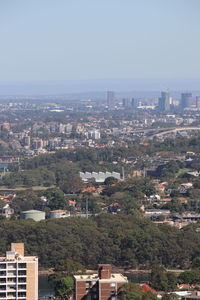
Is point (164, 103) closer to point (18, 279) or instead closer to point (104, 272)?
point (18, 279)

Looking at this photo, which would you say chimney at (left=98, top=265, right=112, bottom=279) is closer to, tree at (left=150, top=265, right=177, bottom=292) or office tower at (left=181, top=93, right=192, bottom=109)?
tree at (left=150, top=265, right=177, bottom=292)

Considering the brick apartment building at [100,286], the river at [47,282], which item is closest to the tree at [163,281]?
the river at [47,282]

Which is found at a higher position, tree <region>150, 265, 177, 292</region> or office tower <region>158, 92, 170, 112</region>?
tree <region>150, 265, 177, 292</region>

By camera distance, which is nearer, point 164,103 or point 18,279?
point 18,279

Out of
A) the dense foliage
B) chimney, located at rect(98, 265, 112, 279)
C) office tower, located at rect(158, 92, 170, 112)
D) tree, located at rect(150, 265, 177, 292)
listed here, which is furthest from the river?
office tower, located at rect(158, 92, 170, 112)

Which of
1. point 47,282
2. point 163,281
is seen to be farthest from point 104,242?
point 163,281

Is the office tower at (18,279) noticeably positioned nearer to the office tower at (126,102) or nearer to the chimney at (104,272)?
the chimney at (104,272)

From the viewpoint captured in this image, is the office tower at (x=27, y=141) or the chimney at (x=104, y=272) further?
the office tower at (x=27, y=141)

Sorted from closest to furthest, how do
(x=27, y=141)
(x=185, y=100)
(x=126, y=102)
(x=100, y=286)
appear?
1. (x=100, y=286)
2. (x=27, y=141)
3. (x=185, y=100)
4. (x=126, y=102)
